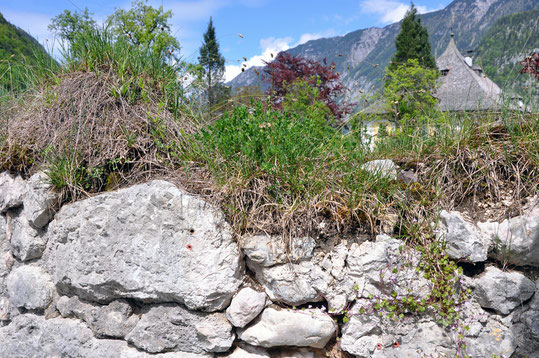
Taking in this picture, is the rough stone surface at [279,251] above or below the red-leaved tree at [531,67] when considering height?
→ below

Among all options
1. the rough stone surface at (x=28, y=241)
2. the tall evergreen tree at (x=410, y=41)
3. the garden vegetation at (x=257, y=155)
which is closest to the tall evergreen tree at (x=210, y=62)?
the garden vegetation at (x=257, y=155)

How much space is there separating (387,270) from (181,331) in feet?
4.75

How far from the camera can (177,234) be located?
2.47 metres

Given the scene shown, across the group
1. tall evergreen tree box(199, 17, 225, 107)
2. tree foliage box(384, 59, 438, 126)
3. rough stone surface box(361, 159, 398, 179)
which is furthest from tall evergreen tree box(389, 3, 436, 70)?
rough stone surface box(361, 159, 398, 179)

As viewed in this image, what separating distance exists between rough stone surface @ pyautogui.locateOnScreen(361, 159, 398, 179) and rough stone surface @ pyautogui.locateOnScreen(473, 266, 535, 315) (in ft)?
3.00

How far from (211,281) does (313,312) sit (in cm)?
71

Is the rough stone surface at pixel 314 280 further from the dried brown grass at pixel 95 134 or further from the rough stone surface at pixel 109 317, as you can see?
the dried brown grass at pixel 95 134

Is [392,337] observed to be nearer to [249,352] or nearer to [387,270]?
[387,270]

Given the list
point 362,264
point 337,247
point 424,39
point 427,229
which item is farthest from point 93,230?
point 424,39

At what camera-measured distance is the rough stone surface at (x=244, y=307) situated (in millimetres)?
2359

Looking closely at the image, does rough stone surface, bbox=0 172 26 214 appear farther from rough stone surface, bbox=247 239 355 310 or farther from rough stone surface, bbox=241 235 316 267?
rough stone surface, bbox=247 239 355 310

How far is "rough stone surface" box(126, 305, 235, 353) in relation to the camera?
238 cm

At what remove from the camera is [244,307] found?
7.75 ft

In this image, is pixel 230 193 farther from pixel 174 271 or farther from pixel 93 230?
pixel 93 230
